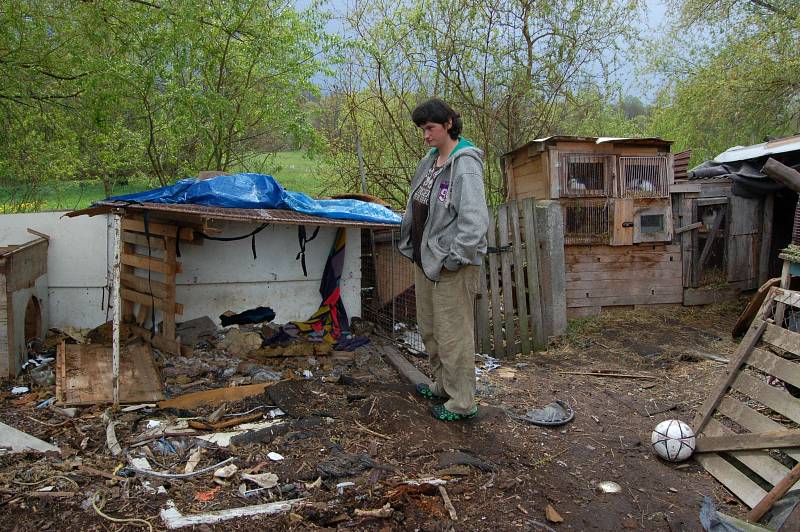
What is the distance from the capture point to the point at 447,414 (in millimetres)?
4031

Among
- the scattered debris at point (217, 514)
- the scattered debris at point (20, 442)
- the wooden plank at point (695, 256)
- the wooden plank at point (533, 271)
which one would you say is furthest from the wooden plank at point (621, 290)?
the scattered debris at point (20, 442)

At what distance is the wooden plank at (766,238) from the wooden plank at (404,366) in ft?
20.7

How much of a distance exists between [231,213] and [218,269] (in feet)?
5.67

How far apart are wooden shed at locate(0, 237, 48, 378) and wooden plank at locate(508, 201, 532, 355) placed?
4.97m

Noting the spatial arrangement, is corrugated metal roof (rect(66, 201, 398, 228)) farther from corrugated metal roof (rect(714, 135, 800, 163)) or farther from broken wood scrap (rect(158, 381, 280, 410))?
corrugated metal roof (rect(714, 135, 800, 163))

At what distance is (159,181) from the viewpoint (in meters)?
9.47

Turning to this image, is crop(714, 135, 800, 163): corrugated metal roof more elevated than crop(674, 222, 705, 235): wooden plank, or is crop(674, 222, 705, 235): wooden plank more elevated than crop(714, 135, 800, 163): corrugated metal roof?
crop(714, 135, 800, 163): corrugated metal roof

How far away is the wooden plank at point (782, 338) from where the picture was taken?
3.49 meters

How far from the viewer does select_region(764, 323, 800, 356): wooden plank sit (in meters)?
3.49

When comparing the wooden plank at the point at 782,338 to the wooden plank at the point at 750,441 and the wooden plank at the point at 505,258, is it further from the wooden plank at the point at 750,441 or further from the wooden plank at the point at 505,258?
the wooden plank at the point at 505,258

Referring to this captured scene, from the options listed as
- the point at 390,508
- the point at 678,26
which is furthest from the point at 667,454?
the point at 678,26

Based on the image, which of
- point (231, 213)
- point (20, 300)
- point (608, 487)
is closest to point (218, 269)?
point (231, 213)

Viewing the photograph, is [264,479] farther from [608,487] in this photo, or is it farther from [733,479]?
[733,479]

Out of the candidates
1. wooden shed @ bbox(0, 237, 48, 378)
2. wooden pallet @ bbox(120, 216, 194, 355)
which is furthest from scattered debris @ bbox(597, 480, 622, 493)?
wooden shed @ bbox(0, 237, 48, 378)
